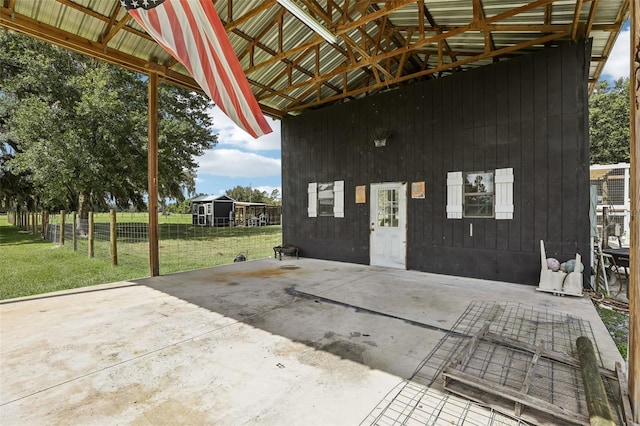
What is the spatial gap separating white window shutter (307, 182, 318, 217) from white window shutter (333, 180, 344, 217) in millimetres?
578

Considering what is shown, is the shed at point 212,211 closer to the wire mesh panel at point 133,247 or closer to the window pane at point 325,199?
the wire mesh panel at point 133,247

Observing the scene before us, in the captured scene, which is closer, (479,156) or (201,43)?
(201,43)

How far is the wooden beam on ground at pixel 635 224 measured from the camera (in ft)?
5.47

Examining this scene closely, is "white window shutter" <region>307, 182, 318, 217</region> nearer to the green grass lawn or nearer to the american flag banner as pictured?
the green grass lawn

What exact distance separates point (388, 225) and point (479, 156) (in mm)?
2236

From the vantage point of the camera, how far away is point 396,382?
2086mm

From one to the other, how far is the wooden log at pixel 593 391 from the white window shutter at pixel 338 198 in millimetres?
5384

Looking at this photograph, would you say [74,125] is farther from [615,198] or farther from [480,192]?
[615,198]

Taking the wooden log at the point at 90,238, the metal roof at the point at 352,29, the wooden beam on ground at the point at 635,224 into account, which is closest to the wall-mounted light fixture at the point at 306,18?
the metal roof at the point at 352,29

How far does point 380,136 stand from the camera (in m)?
6.60

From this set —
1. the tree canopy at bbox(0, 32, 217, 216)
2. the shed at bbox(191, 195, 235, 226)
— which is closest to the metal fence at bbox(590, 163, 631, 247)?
the tree canopy at bbox(0, 32, 217, 216)

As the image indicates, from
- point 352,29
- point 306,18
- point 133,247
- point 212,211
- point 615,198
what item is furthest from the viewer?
point 212,211

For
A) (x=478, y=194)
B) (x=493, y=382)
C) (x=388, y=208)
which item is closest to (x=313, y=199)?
(x=388, y=208)

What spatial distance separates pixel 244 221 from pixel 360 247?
16645 millimetres
